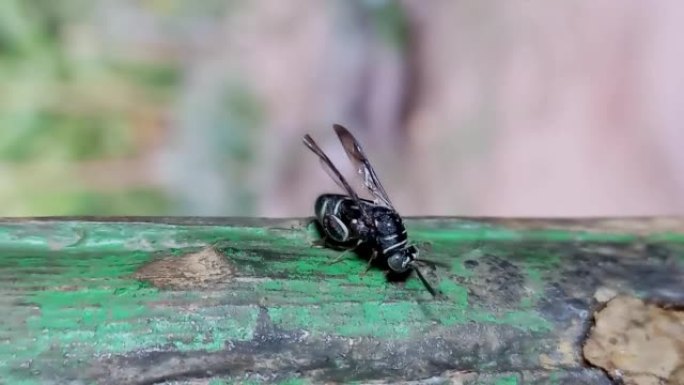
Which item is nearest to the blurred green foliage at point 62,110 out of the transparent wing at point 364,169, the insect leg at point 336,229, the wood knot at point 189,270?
the transparent wing at point 364,169

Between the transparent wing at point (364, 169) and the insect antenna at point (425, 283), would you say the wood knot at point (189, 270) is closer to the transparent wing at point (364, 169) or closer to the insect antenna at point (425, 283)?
the insect antenna at point (425, 283)

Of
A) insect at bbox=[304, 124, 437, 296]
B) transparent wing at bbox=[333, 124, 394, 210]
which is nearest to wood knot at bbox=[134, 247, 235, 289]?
insect at bbox=[304, 124, 437, 296]

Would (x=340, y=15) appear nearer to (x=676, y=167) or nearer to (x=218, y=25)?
(x=218, y=25)

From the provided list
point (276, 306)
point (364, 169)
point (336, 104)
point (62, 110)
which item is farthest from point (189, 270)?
point (336, 104)

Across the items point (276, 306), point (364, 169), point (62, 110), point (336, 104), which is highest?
point (336, 104)

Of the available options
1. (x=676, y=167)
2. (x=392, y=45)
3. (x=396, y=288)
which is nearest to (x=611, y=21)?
(x=676, y=167)

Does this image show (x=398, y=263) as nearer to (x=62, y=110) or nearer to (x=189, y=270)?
(x=189, y=270)
